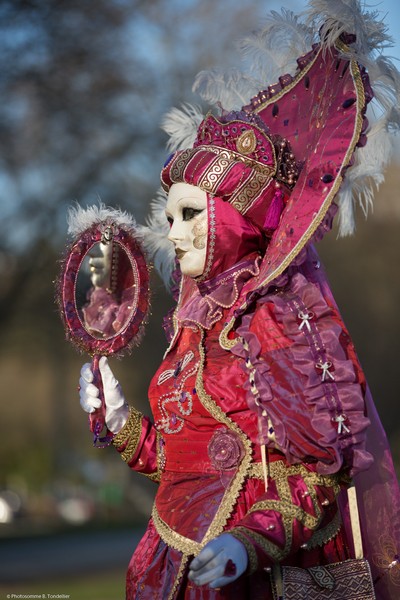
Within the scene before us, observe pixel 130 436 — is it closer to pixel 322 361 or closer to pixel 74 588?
pixel 322 361

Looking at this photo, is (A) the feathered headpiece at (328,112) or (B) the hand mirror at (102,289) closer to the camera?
(A) the feathered headpiece at (328,112)

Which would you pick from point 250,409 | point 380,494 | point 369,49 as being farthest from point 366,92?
point 380,494

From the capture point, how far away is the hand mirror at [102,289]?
2830mm

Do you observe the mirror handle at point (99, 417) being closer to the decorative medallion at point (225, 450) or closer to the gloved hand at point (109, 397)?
the gloved hand at point (109, 397)

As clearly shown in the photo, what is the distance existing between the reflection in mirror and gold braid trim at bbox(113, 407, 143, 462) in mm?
284

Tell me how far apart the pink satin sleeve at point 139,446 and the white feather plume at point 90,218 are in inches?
24.2

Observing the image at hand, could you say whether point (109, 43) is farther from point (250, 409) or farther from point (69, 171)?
point (250, 409)

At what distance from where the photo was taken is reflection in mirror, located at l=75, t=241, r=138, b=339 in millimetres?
2857

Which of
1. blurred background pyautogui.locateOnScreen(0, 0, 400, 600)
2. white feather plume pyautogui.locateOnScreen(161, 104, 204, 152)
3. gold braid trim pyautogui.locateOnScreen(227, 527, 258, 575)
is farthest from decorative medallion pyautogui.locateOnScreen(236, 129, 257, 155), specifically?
blurred background pyautogui.locateOnScreen(0, 0, 400, 600)

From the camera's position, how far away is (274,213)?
8.82 feet

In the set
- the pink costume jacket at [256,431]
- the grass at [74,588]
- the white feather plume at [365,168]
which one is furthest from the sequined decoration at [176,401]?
the grass at [74,588]

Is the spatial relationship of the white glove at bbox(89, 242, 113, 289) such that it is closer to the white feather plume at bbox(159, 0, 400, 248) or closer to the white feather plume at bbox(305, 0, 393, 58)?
the white feather plume at bbox(159, 0, 400, 248)

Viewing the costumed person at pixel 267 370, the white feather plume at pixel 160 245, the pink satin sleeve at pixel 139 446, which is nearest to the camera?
the costumed person at pixel 267 370

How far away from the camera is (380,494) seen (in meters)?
2.57
